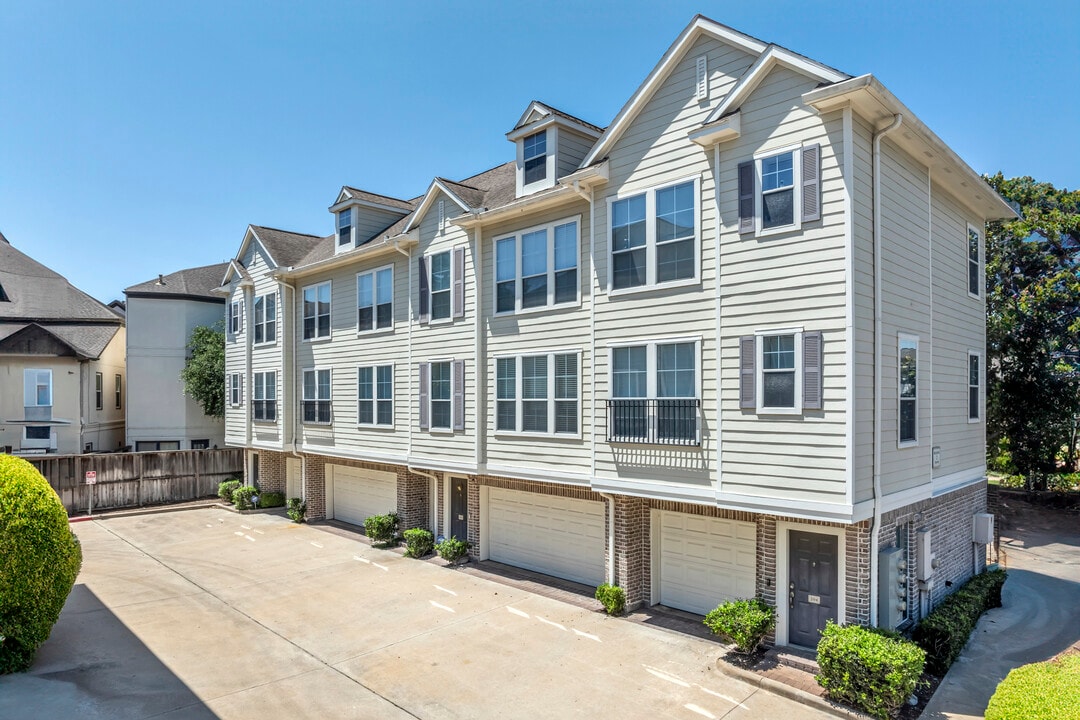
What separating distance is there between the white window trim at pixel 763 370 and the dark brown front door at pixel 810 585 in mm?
2131

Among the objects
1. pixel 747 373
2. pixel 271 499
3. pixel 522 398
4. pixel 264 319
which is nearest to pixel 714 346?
pixel 747 373

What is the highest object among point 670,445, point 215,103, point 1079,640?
point 215,103

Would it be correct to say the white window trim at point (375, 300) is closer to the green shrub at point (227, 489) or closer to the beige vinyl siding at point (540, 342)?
the beige vinyl siding at point (540, 342)

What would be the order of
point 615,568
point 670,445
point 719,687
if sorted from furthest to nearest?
1. point 615,568
2. point 670,445
3. point 719,687

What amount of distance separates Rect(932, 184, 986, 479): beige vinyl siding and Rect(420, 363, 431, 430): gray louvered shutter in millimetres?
11336

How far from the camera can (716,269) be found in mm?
10617

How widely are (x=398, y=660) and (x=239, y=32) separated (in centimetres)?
1312

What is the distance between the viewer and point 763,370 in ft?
32.8

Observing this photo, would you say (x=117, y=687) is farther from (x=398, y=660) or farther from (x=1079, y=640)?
(x=1079, y=640)

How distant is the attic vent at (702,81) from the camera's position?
36.0ft

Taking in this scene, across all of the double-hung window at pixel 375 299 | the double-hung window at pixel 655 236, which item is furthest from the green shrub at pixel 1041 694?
the double-hung window at pixel 375 299

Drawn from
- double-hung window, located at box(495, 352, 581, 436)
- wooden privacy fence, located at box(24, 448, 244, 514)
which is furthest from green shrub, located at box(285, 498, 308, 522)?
double-hung window, located at box(495, 352, 581, 436)

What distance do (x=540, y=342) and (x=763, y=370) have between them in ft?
17.3

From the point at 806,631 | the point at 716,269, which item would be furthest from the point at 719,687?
the point at 716,269
